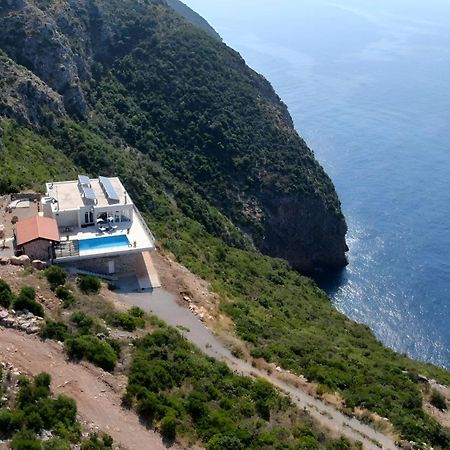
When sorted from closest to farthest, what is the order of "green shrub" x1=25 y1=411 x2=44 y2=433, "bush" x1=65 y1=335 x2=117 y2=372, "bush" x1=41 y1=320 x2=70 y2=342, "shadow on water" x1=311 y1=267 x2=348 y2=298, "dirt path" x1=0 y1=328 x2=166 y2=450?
1. "green shrub" x1=25 y1=411 x2=44 y2=433
2. "dirt path" x1=0 y1=328 x2=166 y2=450
3. "bush" x1=65 y1=335 x2=117 y2=372
4. "bush" x1=41 y1=320 x2=70 y2=342
5. "shadow on water" x1=311 y1=267 x2=348 y2=298

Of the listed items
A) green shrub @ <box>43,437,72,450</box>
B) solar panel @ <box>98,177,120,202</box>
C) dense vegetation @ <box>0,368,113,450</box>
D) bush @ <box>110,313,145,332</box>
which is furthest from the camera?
solar panel @ <box>98,177,120,202</box>

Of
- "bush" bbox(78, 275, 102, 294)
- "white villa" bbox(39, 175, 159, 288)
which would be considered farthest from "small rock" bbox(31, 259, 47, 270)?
"bush" bbox(78, 275, 102, 294)

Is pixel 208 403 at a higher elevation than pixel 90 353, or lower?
lower

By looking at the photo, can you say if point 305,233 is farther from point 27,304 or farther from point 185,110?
point 27,304

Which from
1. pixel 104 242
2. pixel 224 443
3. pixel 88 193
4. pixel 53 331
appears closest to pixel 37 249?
pixel 104 242

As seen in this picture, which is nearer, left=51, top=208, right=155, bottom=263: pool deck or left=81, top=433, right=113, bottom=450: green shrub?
left=81, top=433, right=113, bottom=450: green shrub

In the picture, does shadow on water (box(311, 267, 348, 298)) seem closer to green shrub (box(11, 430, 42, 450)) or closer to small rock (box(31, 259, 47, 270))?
small rock (box(31, 259, 47, 270))
